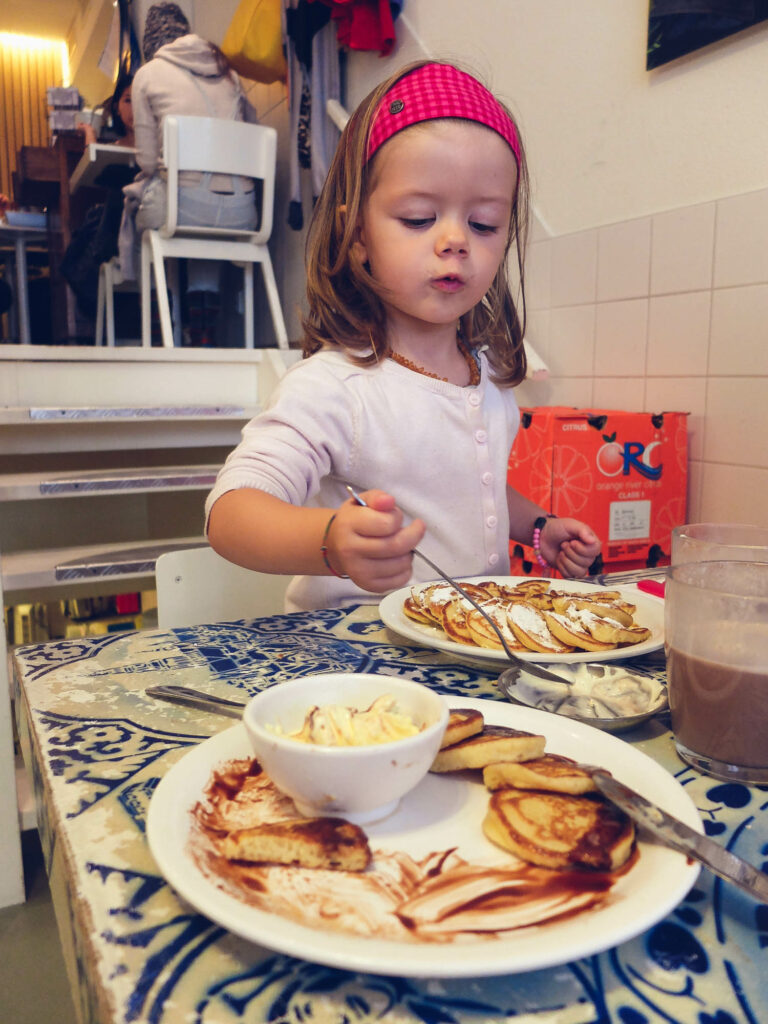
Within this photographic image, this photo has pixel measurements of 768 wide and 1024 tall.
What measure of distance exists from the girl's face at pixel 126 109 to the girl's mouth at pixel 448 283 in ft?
13.8

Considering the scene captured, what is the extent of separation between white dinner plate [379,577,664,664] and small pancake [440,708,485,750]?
0.19 metres

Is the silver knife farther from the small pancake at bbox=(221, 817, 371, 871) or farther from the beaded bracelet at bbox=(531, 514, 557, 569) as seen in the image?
the beaded bracelet at bbox=(531, 514, 557, 569)

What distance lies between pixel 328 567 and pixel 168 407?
182 centimetres

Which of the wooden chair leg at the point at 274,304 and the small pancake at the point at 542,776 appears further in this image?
the wooden chair leg at the point at 274,304

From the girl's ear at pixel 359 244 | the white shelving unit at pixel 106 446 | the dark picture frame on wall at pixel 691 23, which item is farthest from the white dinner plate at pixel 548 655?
the dark picture frame on wall at pixel 691 23

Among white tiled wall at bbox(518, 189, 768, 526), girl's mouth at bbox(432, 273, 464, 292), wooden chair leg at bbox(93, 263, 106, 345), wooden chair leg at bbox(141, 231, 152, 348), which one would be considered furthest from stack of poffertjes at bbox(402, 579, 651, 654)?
wooden chair leg at bbox(93, 263, 106, 345)

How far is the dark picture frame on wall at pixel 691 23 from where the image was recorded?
1.54m

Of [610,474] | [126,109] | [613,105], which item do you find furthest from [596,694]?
[126,109]

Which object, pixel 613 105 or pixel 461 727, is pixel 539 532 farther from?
pixel 613 105

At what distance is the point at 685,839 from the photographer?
36 cm

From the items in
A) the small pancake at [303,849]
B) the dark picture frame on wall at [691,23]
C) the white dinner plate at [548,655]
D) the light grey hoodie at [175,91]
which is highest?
the light grey hoodie at [175,91]

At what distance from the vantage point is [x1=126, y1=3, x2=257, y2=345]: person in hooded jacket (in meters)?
3.20

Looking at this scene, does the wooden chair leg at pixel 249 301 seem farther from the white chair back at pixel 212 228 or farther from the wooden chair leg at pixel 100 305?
the wooden chair leg at pixel 100 305

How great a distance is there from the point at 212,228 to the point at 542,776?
3.29 metres
